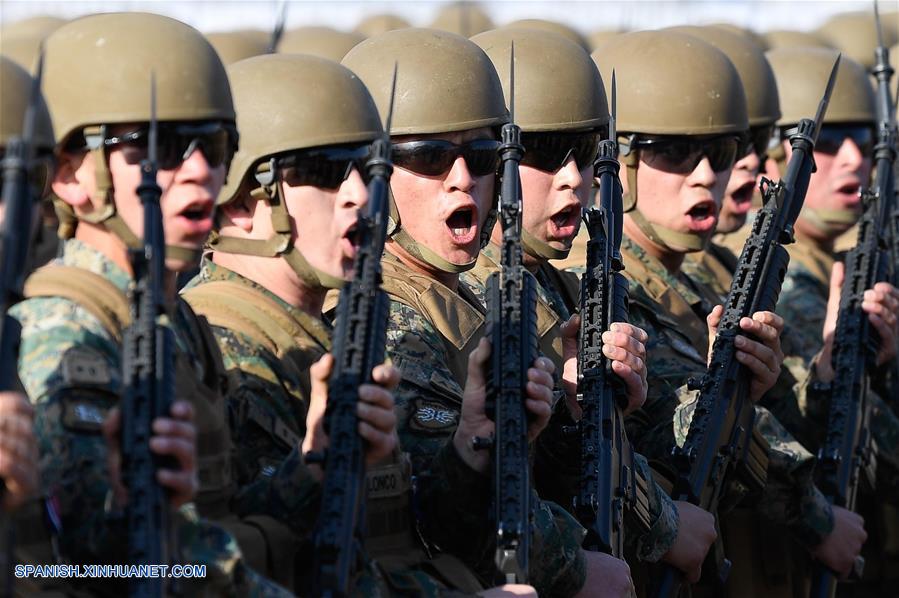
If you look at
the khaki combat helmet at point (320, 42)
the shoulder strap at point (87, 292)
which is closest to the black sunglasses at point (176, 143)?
the shoulder strap at point (87, 292)

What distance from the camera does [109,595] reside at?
4.55 m

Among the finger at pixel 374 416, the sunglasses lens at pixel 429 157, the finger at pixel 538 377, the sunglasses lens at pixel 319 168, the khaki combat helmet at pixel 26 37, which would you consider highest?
the khaki combat helmet at pixel 26 37

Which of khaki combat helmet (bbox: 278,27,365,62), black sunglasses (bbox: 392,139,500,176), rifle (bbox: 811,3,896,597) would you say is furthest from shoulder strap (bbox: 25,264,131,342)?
khaki combat helmet (bbox: 278,27,365,62)

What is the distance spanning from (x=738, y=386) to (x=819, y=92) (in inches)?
155

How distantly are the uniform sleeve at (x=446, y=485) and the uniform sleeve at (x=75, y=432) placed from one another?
133 centimetres

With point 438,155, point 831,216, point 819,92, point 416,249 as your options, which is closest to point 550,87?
point 438,155

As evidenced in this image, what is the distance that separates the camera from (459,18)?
1966 centimetres

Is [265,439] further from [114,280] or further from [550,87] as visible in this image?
[550,87]

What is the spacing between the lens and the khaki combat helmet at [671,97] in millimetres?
8336

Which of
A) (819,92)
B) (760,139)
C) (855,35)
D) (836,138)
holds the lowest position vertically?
(760,139)

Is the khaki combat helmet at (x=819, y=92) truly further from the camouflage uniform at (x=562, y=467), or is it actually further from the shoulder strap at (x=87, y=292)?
the shoulder strap at (x=87, y=292)

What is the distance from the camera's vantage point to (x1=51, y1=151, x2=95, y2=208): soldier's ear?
503cm

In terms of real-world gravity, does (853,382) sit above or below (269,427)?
above

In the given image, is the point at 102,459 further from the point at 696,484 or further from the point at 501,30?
the point at 501,30
